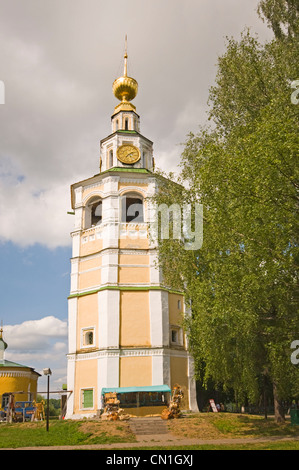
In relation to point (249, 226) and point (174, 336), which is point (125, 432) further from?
point (249, 226)

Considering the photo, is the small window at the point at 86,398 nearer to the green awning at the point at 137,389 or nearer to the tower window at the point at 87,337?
the green awning at the point at 137,389

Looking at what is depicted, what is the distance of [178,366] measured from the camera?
25125 mm

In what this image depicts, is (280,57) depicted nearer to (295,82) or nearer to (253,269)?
(295,82)

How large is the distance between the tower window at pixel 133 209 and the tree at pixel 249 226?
6.90 meters

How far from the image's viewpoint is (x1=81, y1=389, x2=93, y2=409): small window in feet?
79.0

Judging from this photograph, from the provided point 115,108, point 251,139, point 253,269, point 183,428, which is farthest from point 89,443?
point 115,108

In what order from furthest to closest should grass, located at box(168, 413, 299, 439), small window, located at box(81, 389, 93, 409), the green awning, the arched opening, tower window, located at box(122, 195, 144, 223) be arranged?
the arched opening → tower window, located at box(122, 195, 144, 223) → small window, located at box(81, 389, 93, 409) → the green awning → grass, located at box(168, 413, 299, 439)

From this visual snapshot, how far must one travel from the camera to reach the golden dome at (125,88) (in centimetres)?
3234

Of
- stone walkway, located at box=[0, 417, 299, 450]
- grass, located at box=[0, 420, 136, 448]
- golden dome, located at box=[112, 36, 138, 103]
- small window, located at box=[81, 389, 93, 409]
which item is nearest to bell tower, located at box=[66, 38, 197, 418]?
small window, located at box=[81, 389, 93, 409]

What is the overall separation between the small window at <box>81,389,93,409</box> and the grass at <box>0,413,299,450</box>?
11.2ft

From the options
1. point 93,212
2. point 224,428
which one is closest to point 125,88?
point 93,212

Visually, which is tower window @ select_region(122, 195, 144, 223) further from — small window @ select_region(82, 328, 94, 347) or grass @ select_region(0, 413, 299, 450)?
grass @ select_region(0, 413, 299, 450)

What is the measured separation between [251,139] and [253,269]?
4132 mm

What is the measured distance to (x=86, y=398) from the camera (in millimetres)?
24344
